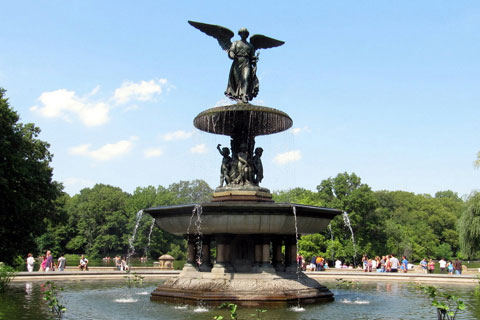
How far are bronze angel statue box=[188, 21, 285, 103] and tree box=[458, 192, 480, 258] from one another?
758 inches

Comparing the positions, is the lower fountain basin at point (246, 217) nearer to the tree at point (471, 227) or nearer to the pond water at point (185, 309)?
the pond water at point (185, 309)

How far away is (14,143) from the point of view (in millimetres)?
24406

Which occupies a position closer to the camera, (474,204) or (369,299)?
(369,299)

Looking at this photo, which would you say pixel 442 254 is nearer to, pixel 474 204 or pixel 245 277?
pixel 474 204

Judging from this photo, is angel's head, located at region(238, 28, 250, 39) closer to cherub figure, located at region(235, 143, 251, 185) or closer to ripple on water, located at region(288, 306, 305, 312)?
cherub figure, located at region(235, 143, 251, 185)

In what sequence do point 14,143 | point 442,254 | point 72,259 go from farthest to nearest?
point 442,254 → point 72,259 → point 14,143

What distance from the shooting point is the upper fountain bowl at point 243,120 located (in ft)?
44.0

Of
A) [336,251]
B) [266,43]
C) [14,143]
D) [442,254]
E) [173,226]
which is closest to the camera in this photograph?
[173,226]

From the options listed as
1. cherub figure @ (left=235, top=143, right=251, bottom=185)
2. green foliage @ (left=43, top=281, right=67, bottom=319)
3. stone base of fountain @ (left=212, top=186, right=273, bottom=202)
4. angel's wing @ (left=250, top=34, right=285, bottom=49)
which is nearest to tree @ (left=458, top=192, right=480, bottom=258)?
angel's wing @ (left=250, top=34, right=285, bottom=49)

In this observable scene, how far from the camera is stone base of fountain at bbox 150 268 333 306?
36.2ft

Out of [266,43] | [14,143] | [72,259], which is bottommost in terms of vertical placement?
[72,259]

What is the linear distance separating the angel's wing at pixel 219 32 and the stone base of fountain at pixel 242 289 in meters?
7.11

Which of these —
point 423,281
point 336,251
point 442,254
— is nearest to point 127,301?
point 423,281

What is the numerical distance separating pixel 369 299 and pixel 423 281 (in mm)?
8715
